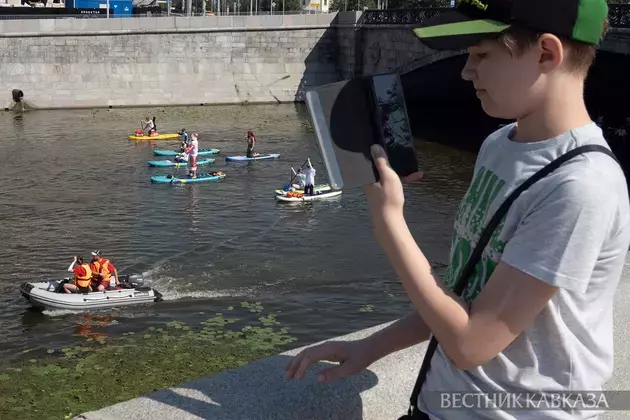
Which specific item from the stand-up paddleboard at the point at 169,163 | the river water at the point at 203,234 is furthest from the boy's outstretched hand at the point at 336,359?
the stand-up paddleboard at the point at 169,163

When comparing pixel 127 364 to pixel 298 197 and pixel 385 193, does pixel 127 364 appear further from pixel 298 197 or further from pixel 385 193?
pixel 298 197

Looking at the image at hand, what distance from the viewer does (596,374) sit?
6.97ft

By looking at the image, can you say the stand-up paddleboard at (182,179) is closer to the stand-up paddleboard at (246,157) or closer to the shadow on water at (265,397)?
the stand-up paddleboard at (246,157)

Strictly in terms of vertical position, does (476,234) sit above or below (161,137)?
above

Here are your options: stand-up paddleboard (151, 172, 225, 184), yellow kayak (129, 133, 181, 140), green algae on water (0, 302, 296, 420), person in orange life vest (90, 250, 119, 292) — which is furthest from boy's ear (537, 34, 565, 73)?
yellow kayak (129, 133, 181, 140)

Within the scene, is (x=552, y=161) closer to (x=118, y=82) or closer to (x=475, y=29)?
(x=475, y=29)

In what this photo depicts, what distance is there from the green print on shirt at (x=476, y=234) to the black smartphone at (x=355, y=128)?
0.22 meters

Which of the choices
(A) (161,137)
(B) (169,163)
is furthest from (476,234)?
(A) (161,137)

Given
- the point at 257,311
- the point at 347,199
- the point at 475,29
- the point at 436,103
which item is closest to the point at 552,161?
the point at 475,29

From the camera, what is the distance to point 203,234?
21.1 metres

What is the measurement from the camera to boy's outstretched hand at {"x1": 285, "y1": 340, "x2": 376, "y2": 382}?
110 inches

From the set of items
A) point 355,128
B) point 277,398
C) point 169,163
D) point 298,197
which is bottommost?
point 298,197

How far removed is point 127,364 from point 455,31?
11.7m

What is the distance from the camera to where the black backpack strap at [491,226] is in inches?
77.6
